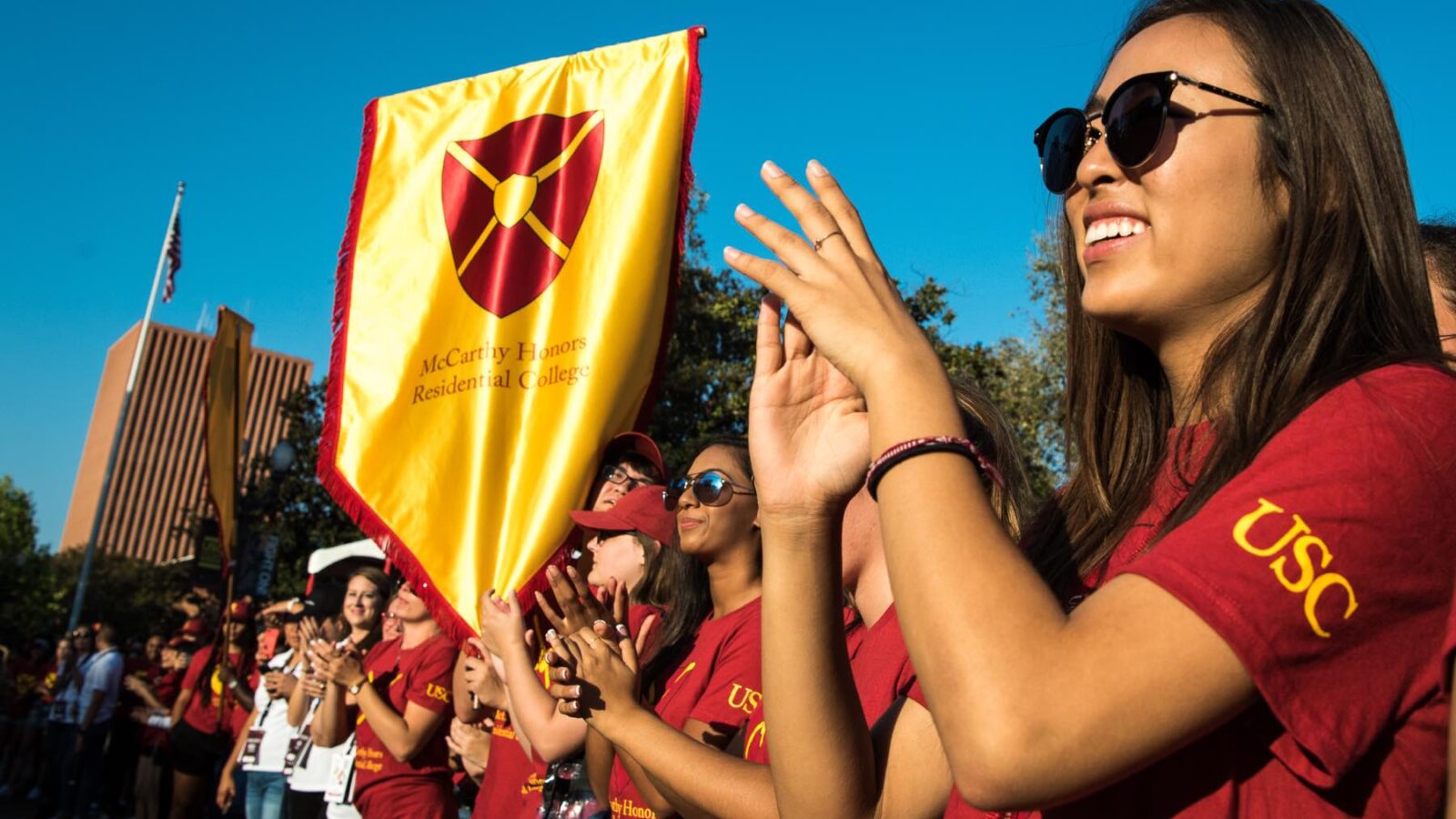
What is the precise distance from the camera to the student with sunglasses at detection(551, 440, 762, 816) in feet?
8.95

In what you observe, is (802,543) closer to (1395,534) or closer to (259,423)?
(1395,534)

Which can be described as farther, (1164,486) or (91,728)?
(91,728)

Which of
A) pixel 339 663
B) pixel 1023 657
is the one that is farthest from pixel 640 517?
pixel 1023 657

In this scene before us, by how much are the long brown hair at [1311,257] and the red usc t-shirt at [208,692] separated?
10.1 meters

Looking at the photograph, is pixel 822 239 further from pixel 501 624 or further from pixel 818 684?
pixel 501 624

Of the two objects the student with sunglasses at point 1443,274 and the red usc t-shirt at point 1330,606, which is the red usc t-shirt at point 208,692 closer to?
the student with sunglasses at point 1443,274

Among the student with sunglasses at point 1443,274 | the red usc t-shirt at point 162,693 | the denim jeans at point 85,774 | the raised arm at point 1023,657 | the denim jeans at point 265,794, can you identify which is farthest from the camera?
the denim jeans at point 85,774

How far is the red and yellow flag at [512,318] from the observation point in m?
4.34

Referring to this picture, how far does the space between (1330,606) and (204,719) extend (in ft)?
35.6

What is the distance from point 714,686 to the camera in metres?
3.33

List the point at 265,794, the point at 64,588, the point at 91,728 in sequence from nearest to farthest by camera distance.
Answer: the point at 265,794, the point at 91,728, the point at 64,588

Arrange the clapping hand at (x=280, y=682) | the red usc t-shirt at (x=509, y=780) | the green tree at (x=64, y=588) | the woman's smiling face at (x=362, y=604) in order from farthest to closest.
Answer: the green tree at (x=64, y=588)
the clapping hand at (x=280, y=682)
the woman's smiling face at (x=362, y=604)
the red usc t-shirt at (x=509, y=780)

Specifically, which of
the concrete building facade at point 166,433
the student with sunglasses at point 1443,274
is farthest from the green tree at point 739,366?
the concrete building facade at point 166,433

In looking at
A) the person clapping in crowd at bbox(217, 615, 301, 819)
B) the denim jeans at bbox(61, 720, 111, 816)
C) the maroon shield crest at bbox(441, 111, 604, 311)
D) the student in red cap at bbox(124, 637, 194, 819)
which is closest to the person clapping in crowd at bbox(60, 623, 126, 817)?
the denim jeans at bbox(61, 720, 111, 816)
